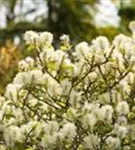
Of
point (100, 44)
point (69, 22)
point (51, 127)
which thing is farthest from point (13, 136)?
point (69, 22)

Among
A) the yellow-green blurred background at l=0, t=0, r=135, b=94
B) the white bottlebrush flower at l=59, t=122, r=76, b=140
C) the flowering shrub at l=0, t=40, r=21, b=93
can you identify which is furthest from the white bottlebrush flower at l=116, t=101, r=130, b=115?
the yellow-green blurred background at l=0, t=0, r=135, b=94

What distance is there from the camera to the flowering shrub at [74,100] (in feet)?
8.45

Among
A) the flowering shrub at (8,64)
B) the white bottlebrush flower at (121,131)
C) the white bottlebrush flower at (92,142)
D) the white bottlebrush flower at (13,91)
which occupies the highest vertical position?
the flowering shrub at (8,64)

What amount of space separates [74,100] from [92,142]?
0.22m

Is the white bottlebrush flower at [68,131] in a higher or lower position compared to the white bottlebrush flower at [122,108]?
lower

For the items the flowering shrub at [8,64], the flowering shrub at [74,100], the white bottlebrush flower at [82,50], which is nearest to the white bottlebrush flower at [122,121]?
the flowering shrub at [74,100]

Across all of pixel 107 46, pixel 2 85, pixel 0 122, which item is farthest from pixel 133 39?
pixel 2 85

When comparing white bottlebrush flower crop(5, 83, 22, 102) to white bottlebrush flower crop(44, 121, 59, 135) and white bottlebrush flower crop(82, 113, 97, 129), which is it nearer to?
white bottlebrush flower crop(44, 121, 59, 135)

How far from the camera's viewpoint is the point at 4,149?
8.88 feet

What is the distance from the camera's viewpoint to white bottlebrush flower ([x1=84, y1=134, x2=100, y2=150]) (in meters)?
2.54

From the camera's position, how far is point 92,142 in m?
2.54

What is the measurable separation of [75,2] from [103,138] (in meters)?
9.74

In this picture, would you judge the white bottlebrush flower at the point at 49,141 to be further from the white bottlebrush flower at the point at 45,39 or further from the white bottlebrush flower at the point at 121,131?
the white bottlebrush flower at the point at 45,39

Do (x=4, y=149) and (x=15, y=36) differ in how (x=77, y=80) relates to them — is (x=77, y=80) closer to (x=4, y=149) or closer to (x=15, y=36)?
(x=4, y=149)
